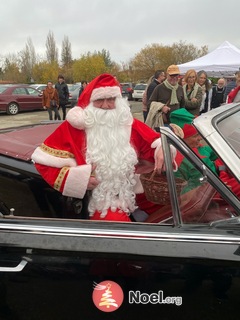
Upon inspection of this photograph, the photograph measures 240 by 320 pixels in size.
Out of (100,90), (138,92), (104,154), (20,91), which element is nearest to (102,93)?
(100,90)

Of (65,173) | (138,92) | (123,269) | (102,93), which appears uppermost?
(102,93)

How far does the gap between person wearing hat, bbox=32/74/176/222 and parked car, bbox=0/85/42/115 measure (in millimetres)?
14332

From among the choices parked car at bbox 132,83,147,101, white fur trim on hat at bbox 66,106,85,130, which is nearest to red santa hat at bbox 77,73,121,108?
white fur trim on hat at bbox 66,106,85,130

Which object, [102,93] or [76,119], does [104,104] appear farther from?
[76,119]

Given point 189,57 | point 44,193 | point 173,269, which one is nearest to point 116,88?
point 44,193

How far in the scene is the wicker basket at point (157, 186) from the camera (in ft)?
5.56

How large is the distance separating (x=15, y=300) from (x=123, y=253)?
53 cm

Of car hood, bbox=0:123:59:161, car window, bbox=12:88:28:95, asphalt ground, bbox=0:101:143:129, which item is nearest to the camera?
car hood, bbox=0:123:59:161

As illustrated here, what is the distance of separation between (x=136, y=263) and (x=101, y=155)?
0.83 m

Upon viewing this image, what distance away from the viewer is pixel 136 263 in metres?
1.46

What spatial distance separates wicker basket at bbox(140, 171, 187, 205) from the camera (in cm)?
169

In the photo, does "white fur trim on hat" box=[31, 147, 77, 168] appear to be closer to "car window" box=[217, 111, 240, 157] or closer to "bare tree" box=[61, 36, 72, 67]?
"car window" box=[217, 111, 240, 157]

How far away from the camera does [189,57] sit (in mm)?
49500

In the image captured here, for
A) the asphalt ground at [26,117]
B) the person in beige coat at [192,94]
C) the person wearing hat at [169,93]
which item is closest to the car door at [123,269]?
the person wearing hat at [169,93]
